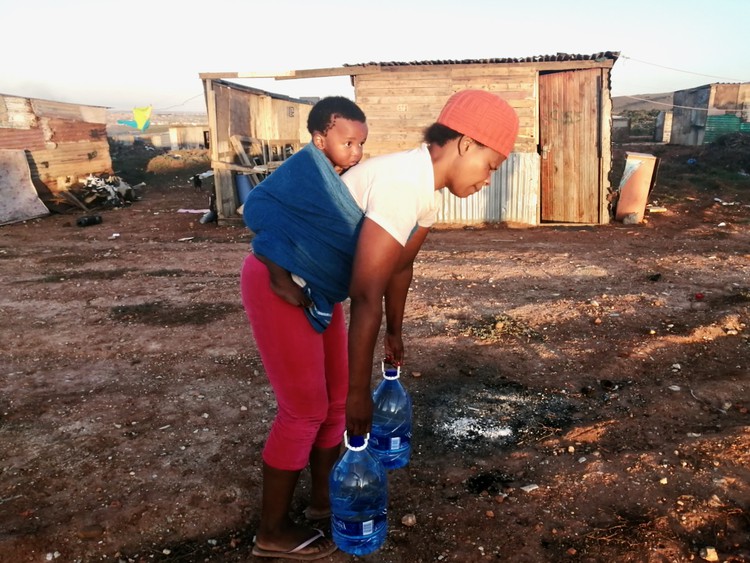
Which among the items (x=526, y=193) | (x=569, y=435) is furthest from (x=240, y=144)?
(x=569, y=435)

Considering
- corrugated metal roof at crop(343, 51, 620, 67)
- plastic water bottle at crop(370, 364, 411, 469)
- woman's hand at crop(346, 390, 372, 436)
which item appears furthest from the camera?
corrugated metal roof at crop(343, 51, 620, 67)

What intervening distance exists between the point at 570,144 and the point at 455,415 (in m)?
8.73

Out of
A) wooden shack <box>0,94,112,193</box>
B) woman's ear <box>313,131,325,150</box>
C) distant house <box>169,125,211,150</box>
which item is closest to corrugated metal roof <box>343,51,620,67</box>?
woman's ear <box>313,131,325,150</box>

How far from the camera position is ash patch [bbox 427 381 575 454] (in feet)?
10.5

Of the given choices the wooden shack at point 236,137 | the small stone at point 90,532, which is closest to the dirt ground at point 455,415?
the small stone at point 90,532

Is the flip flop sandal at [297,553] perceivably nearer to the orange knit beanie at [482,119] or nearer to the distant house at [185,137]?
the orange knit beanie at [482,119]

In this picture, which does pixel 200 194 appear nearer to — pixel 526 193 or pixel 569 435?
pixel 526 193

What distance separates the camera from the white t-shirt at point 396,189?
161 cm

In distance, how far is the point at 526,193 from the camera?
35.7 ft

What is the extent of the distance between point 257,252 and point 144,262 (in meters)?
7.26

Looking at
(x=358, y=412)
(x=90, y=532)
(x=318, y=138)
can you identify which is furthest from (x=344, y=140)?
(x=90, y=532)

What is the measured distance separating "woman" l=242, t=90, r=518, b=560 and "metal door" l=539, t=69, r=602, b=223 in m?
9.55

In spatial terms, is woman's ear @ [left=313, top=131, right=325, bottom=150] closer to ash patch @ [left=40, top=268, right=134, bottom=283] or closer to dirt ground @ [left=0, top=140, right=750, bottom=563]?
dirt ground @ [left=0, top=140, right=750, bottom=563]

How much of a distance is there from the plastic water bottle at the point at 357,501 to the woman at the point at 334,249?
0.16 m
